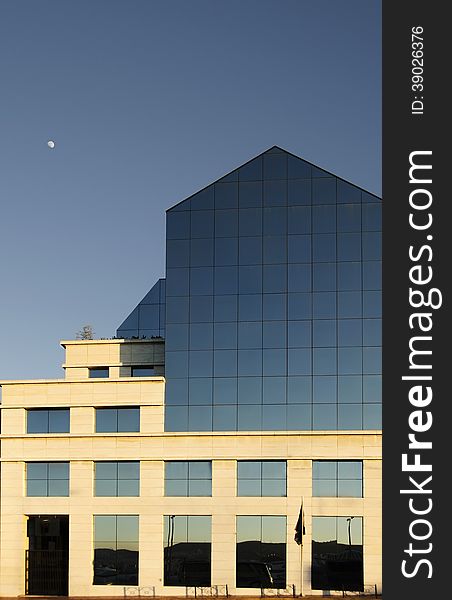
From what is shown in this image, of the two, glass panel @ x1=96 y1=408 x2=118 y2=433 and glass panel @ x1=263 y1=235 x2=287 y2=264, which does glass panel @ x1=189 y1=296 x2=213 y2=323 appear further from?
glass panel @ x1=96 y1=408 x2=118 y2=433

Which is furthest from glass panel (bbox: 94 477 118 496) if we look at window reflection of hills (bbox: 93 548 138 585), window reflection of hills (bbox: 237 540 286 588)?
window reflection of hills (bbox: 237 540 286 588)

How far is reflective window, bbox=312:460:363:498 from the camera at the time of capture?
187 ft

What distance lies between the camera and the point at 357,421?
2266 inches

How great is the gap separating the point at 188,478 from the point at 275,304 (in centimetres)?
1131

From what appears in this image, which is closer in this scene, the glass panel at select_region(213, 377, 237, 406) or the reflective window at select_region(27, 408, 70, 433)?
the glass panel at select_region(213, 377, 237, 406)

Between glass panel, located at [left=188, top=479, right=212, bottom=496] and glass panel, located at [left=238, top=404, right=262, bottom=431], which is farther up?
glass panel, located at [left=238, top=404, right=262, bottom=431]

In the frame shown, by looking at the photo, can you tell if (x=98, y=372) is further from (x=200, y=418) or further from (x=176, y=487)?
(x=176, y=487)

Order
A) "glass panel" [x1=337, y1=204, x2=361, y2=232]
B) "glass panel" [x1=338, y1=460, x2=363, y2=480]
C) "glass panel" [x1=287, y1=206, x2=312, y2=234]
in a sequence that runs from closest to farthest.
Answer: "glass panel" [x1=338, y1=460, x2=363, y2=480] < "glass panel" [x1=337, y1=204, x2=361, y2=232] < "glass panel" [x1=287, y1=206, x2=312, y2=234]

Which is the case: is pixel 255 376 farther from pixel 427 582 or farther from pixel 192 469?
pixel 427 582

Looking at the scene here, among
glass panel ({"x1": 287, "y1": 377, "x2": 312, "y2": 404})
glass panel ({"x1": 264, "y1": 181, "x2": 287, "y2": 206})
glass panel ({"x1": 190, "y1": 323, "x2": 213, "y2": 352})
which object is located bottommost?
glass panel ({"x1": 287, "y1": 377, "x2": 312, "y2": 404})

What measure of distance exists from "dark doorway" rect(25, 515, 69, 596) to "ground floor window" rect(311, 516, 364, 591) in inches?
583

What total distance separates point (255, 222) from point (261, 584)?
823 inches

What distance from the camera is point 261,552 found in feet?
187

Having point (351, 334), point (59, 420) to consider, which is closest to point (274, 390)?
point (351, 334)
